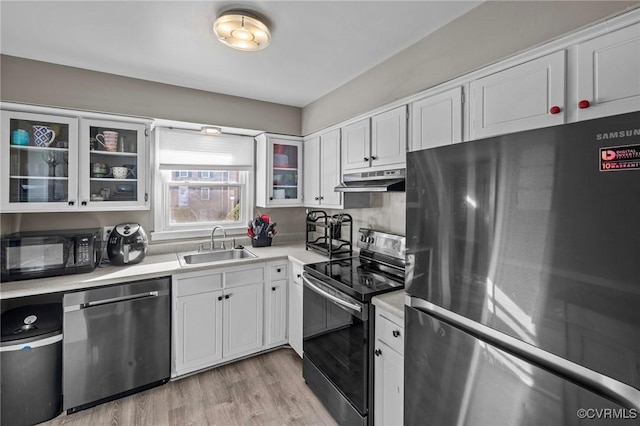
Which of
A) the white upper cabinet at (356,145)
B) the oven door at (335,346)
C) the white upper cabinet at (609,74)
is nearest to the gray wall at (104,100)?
the white upper cabinet at (356,145)

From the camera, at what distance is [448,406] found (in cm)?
115

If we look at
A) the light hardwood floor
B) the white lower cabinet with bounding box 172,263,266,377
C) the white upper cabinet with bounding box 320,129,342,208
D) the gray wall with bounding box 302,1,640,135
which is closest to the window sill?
the white lower cabinet with bounding box 172,263,266,377

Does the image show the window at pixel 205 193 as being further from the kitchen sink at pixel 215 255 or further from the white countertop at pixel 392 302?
the white countertop at pixel 392 302

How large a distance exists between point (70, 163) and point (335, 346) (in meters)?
2.43

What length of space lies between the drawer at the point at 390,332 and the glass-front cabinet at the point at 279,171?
1.89 m

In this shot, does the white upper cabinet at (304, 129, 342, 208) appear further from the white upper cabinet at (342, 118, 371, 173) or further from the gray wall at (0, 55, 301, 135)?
the gray wall at (0, 55, 301, 135)

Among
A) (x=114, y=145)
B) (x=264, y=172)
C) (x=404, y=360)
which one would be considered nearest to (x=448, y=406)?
(x=404, y=360)

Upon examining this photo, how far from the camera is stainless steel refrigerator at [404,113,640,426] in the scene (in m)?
0.75

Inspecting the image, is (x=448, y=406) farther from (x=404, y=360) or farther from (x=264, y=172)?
(x=264, y=172)

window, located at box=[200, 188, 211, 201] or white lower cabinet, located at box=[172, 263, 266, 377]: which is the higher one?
window, located at box=[200, 188, 211, 201]

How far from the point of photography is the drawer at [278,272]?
2744 mm

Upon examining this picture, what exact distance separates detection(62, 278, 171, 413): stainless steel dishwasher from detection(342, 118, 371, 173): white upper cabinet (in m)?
1.79

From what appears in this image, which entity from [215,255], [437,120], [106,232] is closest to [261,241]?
[215,255]

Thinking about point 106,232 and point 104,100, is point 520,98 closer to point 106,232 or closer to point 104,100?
point 104,100
